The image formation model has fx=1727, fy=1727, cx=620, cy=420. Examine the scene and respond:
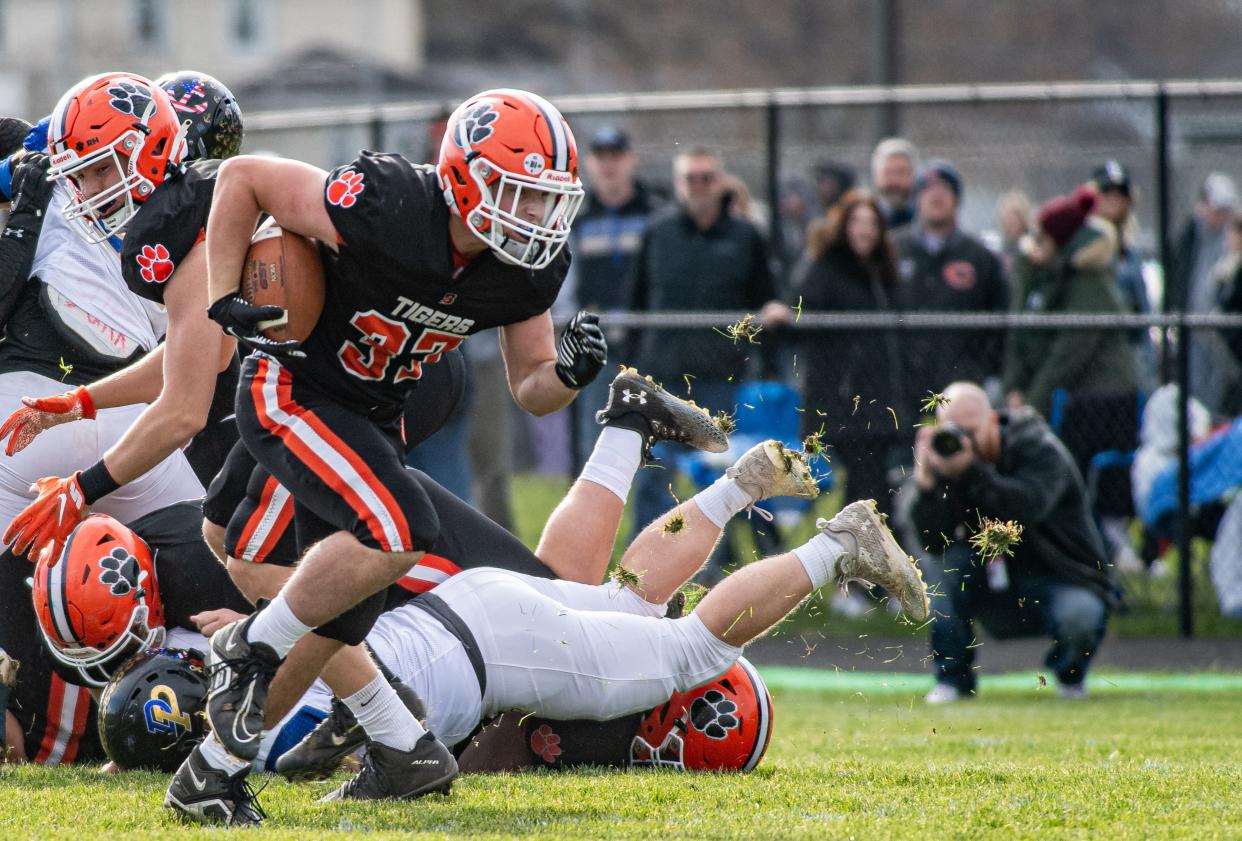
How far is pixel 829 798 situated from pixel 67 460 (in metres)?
2.62

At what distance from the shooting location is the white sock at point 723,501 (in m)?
5.33

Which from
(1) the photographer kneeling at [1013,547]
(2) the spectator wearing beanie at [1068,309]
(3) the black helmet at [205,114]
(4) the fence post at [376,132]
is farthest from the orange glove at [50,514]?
(2) the spectator wearing beanie at [1068,309]

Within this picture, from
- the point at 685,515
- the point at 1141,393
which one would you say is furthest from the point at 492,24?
the point at 685,515

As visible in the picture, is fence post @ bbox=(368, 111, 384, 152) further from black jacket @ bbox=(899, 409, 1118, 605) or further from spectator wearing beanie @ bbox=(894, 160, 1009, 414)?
black jacket @ bbox=(899, 409, 1118, 605)

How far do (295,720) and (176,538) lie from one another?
0.78m

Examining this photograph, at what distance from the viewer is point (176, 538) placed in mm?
5180

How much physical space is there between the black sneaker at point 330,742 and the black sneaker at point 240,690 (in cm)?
38

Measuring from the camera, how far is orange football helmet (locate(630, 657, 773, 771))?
4828mm

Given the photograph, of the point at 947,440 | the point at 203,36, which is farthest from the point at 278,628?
the point at 203,36

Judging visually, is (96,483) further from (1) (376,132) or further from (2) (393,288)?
(1) (376,132)

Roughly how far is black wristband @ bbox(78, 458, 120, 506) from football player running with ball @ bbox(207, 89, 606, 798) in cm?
59

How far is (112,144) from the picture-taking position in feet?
16.1

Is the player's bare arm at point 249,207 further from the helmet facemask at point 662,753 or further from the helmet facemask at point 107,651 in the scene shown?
the helmet facemask at point 662,753

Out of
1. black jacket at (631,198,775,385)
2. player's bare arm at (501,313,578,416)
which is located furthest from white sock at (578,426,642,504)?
black jacket at (631,198,775,385)
